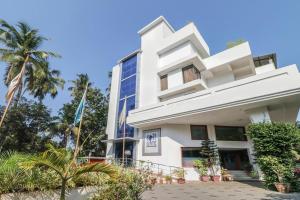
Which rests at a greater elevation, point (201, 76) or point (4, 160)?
point (201, 76)

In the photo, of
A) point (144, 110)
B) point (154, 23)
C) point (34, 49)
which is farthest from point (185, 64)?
point (34, 49)

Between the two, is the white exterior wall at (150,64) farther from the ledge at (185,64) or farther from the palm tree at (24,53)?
the palm tree at (24,53)

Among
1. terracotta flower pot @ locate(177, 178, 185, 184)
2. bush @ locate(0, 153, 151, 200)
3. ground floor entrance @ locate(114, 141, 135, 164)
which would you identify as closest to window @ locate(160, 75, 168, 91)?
ground floor entrance @ locate(114, 141, 135, 164)

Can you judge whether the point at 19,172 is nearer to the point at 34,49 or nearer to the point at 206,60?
the point at 34,49

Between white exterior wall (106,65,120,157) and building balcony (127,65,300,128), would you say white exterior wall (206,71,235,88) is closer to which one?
building balcony (127,65,300,128)

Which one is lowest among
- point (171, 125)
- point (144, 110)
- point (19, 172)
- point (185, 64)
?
point (19, 172)

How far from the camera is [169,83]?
2006cm

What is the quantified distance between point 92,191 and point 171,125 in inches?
433

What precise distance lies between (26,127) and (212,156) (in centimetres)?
2116

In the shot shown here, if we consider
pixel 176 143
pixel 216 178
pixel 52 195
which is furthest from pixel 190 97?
pixel 52 195

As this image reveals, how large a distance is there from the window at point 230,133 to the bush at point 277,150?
6.02 meters

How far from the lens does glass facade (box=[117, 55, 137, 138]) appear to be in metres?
20.8

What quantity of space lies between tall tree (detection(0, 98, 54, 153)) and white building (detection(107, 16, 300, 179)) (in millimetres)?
9290

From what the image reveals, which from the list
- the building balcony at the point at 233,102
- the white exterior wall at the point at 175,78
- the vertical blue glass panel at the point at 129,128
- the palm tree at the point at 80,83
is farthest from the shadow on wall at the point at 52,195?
the palm tree at the point at 80,83
